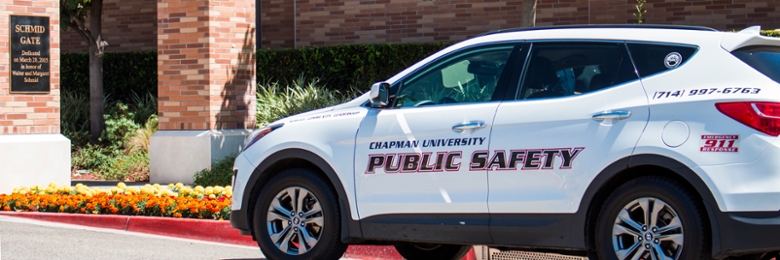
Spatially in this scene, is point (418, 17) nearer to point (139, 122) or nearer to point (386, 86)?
point (139, 122)

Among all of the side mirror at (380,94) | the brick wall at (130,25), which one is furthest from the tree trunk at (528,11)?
the brick wall at (130,25)

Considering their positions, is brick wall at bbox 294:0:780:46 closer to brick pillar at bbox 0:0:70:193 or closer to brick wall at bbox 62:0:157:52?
brick wall at bbox 62:0:157:52

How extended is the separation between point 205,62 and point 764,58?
10865 mm

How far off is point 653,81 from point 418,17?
41.2 feet

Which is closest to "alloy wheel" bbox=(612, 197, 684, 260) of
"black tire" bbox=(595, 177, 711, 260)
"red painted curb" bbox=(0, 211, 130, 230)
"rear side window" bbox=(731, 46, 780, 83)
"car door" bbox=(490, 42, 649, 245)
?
"black tire" bbox=(595, 177, 711, 260)

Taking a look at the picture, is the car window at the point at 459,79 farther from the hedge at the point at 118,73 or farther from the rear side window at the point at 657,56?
the hedge at the point at 118,73

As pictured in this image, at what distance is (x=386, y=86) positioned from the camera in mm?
7070

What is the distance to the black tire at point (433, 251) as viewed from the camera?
7898mm

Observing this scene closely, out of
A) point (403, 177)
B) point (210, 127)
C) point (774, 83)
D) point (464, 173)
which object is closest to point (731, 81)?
point (774, 83)

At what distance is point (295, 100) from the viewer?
1656 cm

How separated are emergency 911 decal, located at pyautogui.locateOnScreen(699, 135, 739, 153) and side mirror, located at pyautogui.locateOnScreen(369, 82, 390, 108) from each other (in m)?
2.31

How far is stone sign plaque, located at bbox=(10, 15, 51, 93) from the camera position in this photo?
14.1m

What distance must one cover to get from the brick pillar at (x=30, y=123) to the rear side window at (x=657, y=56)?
34.0ft

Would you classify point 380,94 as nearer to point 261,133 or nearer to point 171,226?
point 261,133
